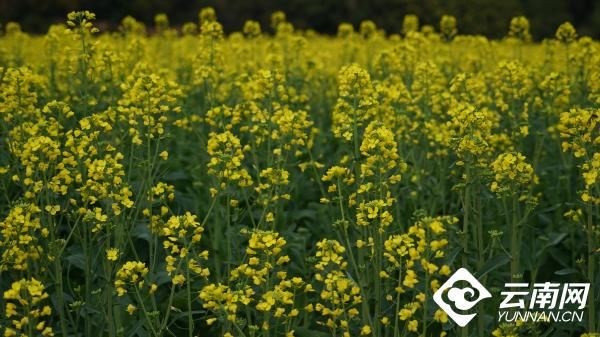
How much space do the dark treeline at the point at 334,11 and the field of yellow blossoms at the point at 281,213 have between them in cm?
1620

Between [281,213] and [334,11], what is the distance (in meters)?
22.1

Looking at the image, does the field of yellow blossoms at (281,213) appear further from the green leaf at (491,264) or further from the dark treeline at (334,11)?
the dark treeline at (334,11)

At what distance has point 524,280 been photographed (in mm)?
5289

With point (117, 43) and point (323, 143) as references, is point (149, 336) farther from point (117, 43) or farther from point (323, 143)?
point (117, 43)

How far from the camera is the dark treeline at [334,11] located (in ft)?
75.4

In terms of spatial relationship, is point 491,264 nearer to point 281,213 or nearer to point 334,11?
point 281,213

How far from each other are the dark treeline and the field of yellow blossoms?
638 inches

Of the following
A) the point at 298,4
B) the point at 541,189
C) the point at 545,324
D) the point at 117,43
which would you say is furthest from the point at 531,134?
the point at 298,4

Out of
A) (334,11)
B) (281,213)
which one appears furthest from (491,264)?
(334,11)

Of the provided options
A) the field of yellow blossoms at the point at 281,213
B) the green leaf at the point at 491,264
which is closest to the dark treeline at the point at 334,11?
the field of yellow blossoms at the point at 281,213

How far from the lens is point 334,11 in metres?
26.9

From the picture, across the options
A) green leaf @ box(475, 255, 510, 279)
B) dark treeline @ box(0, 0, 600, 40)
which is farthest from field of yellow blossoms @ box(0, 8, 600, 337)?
dark treeline @ box(0, 0, 600, 40)

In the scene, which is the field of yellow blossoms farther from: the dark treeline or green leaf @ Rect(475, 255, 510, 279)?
the dark treeline

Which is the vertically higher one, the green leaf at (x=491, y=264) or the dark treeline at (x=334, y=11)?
the dark treeline at (x=334, y=11)
